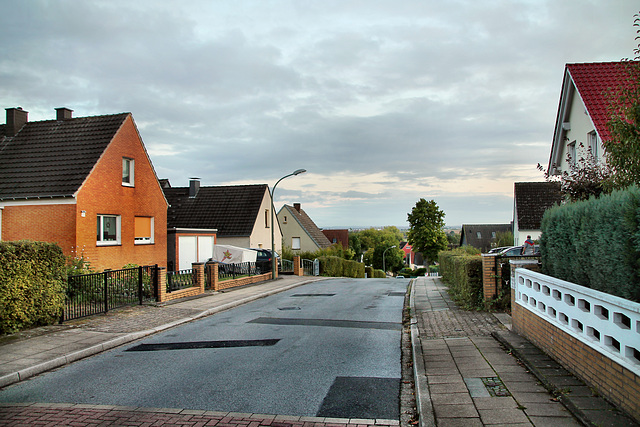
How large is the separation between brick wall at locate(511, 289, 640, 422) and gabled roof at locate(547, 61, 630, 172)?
37.3ft

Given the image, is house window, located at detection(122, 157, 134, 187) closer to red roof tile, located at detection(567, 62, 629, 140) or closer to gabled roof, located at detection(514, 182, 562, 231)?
red roof tile, located at detection(567, 62, 629, 140)

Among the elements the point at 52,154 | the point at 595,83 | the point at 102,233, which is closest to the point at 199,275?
the point at 102,233

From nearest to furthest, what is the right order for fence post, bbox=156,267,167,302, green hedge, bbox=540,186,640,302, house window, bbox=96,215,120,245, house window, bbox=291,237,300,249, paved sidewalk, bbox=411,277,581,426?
1. paved sidewalk, bbox=411,277,581,426
2. green hedge, bbox=540,186,640,302
3. fence post, bbox=156,267,167,302
4. house window, bbox=96,215,120,245
5. house window, bbox=291,237,300,249

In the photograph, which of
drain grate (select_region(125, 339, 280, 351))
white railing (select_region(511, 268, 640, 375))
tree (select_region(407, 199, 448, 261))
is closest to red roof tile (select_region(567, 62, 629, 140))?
white railing (select_region(511, 268, 640, 375))

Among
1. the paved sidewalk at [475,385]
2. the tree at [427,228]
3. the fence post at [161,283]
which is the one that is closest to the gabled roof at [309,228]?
the tree at [427,228]

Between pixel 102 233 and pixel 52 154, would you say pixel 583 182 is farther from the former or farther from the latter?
pixel 52 154

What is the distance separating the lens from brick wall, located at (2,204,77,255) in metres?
18.8

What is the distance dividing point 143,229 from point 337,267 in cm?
1811

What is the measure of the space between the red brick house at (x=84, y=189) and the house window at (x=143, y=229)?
5cm

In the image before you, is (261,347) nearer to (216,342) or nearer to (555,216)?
(216,342)

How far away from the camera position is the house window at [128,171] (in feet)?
74.4

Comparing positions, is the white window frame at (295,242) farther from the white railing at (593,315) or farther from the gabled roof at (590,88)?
the white railing at (593,315)

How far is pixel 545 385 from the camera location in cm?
525

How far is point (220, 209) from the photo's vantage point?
38.3 metres
